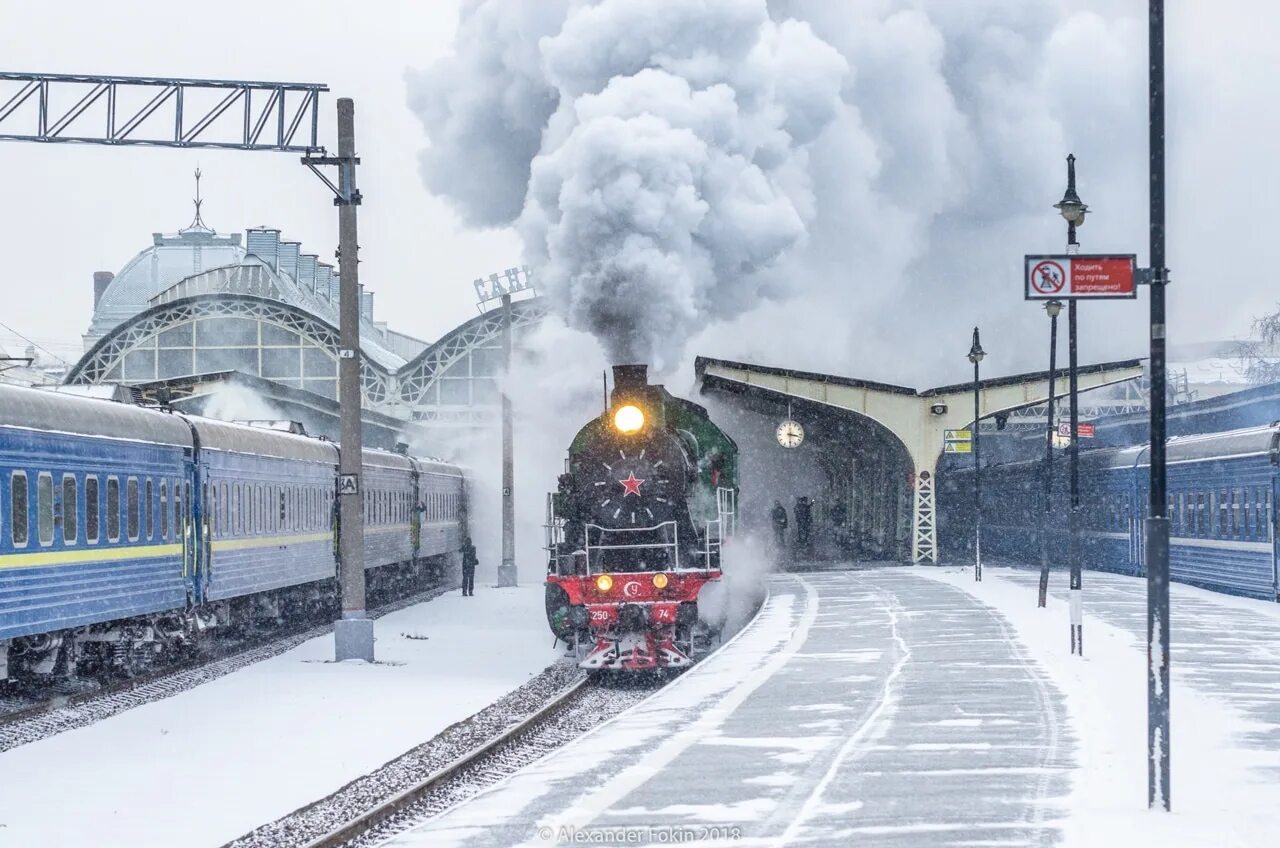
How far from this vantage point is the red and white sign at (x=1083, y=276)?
1038cm

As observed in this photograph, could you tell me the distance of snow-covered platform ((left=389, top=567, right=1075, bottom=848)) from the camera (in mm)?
9117

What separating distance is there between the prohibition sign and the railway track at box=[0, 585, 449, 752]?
8.64 meters

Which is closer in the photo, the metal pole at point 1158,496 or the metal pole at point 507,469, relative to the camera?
the metal pole at point 1158,496

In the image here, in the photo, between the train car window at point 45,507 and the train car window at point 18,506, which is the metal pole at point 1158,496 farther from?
the train car window at point 45,507

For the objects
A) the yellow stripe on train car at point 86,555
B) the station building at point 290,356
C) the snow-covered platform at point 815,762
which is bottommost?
the snow-covered platform at point 815,762

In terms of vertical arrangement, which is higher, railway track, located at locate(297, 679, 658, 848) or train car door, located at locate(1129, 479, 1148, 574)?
train car door, located at locate(1129, 479, 1148, 574)

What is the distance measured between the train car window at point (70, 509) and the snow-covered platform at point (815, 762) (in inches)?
238

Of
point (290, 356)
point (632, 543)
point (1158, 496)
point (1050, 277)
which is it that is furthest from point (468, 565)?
point (290, 356)

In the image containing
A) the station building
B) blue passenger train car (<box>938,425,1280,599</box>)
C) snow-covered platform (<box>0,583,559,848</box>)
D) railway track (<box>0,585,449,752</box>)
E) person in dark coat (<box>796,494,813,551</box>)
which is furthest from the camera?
the station building

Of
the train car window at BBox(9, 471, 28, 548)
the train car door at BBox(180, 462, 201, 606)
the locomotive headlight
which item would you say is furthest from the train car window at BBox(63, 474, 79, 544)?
Result: the locomotive headlight

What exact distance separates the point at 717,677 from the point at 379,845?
8.13 meters

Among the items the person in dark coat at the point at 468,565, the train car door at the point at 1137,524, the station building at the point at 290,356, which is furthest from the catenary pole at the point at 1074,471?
the station building at the point at 290,356

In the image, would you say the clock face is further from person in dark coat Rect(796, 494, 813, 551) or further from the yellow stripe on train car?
the yellow stripe on train car

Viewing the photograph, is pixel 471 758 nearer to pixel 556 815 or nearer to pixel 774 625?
pixel 556 815
